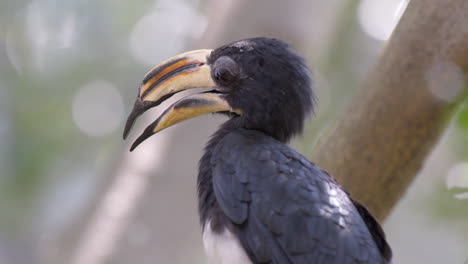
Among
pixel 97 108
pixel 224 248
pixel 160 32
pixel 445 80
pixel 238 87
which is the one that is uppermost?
pixel 445 80

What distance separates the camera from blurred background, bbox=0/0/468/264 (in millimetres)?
5020

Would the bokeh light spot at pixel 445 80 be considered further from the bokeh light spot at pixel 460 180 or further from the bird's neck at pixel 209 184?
the bird's neck at pixel 209 184

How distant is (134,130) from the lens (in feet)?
22.7

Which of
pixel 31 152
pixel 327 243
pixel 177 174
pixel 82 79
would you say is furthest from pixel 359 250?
pixel 82 79

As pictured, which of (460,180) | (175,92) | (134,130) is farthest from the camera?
(134,130)

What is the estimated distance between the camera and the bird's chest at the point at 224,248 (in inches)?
120

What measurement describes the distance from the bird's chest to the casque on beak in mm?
562

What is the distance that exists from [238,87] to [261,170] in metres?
0.54

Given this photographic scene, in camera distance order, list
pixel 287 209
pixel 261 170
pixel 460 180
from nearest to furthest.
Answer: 1. pixel 287 209
2. pixel 261 170
3. pixel 460 180

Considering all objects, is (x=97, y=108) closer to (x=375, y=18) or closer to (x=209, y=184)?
(x=375, y=18)

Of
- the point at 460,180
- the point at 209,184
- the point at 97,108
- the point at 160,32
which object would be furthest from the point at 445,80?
the point at 97,108

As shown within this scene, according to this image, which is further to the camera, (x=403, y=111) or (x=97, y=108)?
(x=97, y=108)

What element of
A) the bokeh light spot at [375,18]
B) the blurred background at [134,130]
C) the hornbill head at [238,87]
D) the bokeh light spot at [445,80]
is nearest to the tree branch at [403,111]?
the bokeh light spot at [445,80]

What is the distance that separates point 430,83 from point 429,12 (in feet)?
1.06
